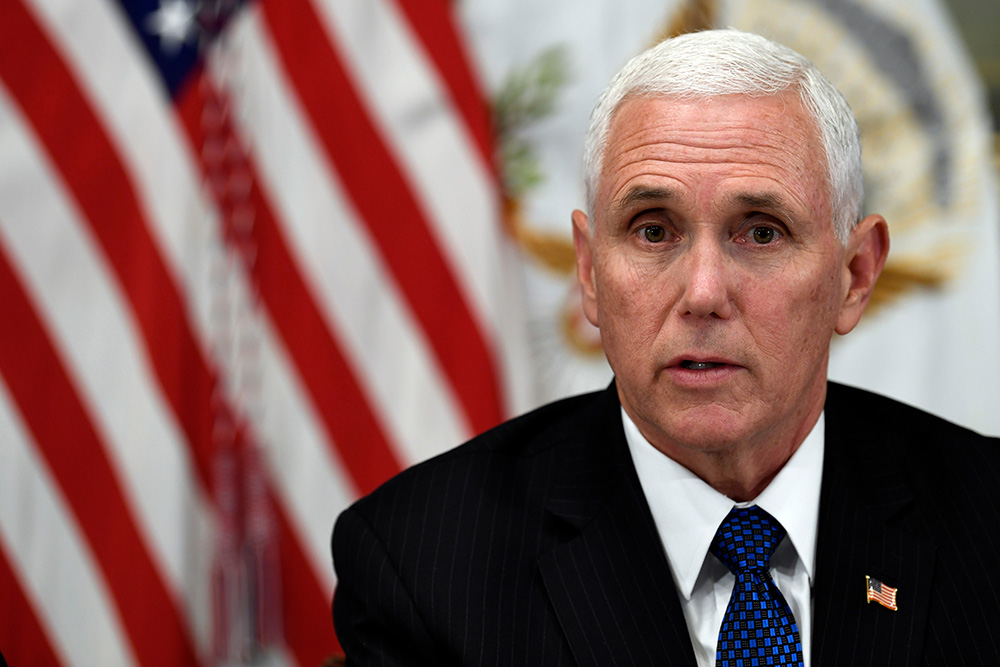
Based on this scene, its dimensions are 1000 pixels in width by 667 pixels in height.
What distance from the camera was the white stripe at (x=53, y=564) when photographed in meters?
2.48

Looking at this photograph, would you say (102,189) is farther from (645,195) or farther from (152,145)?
(645,195)

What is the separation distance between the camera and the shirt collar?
1469 mm

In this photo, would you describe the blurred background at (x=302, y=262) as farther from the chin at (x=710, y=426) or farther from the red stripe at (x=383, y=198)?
the chin at (x=710, y=426)

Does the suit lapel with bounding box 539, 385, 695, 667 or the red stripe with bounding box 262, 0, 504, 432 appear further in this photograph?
the red stripe with bounding box 262, 0, 504, 432

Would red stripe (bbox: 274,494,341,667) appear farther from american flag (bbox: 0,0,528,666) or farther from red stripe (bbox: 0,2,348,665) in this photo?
red stripe (bbox: 0,2,348,665)

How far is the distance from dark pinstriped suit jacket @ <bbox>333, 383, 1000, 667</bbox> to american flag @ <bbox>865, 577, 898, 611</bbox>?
1 centimetres

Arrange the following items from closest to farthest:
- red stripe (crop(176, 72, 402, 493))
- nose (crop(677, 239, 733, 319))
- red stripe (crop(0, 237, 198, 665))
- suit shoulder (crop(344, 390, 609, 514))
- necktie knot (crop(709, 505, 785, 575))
Result: nose (crop(677, 239, 733, 319))
necktie knot (crop(709, 505, 785, 575))
suit shoulder (crop(344, 390, 609, 514))
red stripe (crop(0, 237, 198, 665))
red stripe (crop(176, 72, 402, 493))

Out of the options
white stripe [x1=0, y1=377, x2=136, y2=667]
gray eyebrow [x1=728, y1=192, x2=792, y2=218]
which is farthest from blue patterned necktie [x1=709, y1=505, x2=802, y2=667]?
white stripe [x1=0, y1=377, x2=136, y2=667]

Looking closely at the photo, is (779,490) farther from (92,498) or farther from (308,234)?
(92,498)

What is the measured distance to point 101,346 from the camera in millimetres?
2504

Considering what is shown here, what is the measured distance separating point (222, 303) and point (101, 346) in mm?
308

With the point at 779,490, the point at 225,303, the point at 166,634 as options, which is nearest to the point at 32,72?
the point at 225,303

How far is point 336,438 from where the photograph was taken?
2582 millimetres

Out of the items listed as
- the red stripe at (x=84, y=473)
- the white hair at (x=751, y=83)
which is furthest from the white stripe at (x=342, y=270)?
the white hair at (x=751, y=83)
